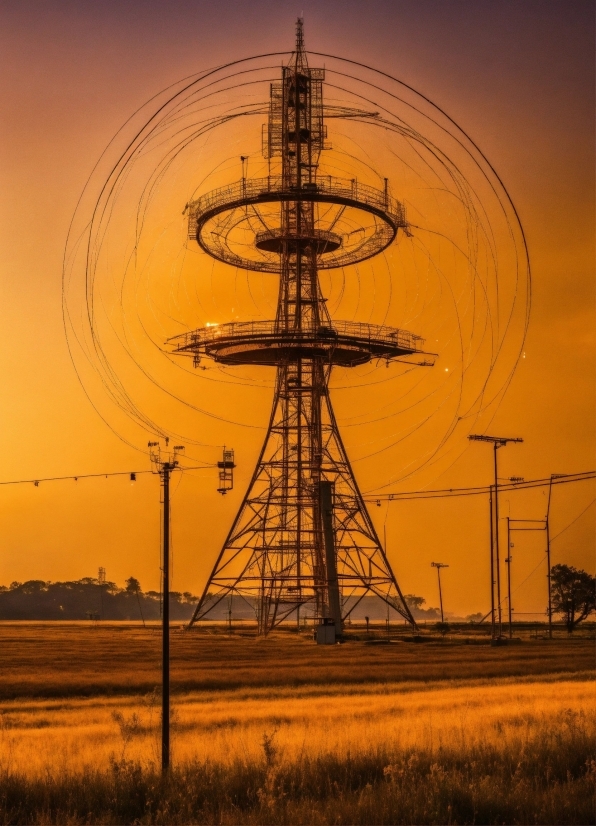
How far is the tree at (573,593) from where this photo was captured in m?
125

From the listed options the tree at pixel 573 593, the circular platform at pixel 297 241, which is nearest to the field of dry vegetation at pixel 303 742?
the circular platform at pixel 297 241

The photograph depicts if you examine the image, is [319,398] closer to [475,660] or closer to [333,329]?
[333,329]

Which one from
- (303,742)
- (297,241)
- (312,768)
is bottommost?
(303,742)

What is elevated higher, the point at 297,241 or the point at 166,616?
the point at 297,241

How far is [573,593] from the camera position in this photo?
12638 centimetres

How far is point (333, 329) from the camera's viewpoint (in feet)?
240

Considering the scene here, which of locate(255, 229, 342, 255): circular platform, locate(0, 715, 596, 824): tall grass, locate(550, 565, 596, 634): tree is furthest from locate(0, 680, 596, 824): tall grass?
locate(550, 565, 596, 634): tree

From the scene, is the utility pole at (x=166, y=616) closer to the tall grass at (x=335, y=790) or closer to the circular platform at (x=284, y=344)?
the tall grass at (x=335, y=790)

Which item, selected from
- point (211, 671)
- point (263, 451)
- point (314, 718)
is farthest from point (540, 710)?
point (263, 451)

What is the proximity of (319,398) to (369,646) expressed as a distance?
16489 mm

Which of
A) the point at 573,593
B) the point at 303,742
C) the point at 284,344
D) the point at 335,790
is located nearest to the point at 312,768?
the point at 335,790

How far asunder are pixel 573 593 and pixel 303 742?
105509mm

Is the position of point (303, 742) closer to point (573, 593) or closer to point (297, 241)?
point (297, 241)

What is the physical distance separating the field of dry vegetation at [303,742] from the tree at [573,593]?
6953 cm
